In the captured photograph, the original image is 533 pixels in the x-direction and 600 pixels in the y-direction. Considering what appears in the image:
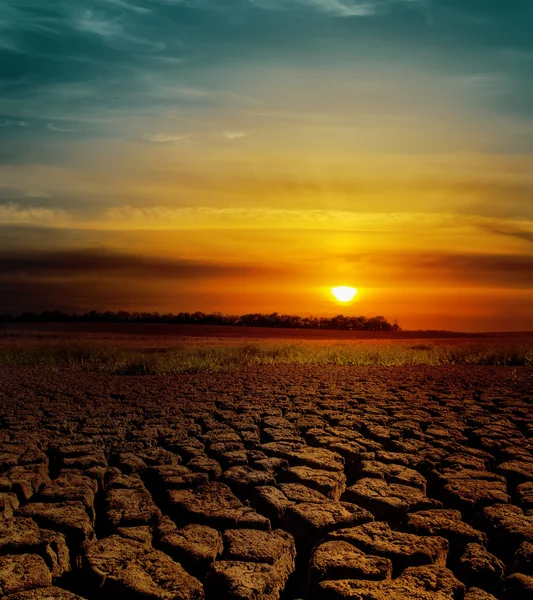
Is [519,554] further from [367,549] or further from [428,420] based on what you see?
[428,420]

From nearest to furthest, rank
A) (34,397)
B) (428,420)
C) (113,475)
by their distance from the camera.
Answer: (113,475)
(428,420)
(34,397)

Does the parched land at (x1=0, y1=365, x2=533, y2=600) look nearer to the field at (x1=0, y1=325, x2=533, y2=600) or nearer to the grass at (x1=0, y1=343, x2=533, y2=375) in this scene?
the field at (x1=0, y1=325, x2=533, y2=600)

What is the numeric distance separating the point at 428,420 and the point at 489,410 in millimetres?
1260

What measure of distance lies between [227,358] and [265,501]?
35.5 ft

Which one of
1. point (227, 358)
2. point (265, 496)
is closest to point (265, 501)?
point (265, 496)

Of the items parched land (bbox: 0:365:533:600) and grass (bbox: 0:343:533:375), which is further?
grass (bbox: 0:343:533:375)

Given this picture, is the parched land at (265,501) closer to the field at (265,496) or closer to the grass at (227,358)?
the field at (265,496)

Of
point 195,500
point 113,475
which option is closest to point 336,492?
point 195,500

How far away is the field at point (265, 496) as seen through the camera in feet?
9.99

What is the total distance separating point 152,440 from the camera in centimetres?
564

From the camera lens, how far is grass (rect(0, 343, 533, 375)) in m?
13.0

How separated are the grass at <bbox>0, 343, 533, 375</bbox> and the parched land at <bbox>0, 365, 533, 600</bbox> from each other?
5.23 meters

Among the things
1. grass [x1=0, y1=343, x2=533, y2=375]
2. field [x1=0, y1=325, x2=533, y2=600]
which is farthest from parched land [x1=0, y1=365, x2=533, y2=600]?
grass [x1=0, y1=343, x2=533, y2=375]

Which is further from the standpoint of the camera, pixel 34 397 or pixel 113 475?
pixel 34 397
